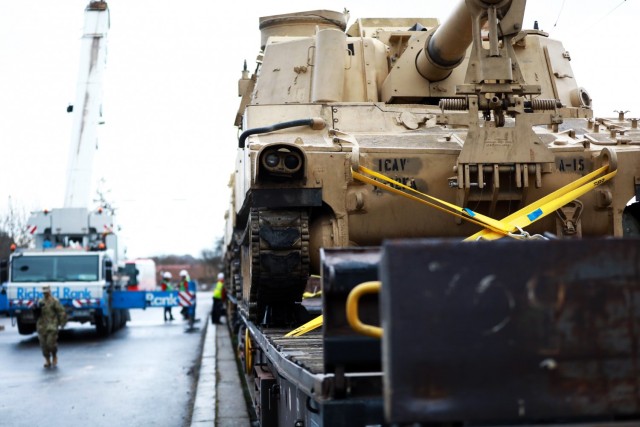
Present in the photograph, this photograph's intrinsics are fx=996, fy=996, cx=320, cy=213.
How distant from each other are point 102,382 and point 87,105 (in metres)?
15.5

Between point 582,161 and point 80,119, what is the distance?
21580 millimetres

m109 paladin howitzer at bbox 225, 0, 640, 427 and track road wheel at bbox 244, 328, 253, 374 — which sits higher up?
m109 paladin howitzer at bbox 225, 0, 640, 427

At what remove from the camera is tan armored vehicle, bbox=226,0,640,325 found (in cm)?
711

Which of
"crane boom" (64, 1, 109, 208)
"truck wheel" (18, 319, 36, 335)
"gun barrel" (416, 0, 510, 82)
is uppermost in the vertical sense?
"crane boom" (64, 1, 109, 208)

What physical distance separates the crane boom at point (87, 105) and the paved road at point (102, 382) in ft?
20.0

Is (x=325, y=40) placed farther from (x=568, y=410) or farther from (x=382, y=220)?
(x=568, y=410)

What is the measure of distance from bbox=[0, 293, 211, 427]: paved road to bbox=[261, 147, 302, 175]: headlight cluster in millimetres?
3618

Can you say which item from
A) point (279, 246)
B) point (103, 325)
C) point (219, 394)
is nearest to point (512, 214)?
point (279, 246)

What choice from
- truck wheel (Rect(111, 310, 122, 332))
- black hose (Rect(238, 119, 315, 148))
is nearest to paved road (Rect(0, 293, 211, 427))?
truck wheel (Rect(111, 310, 122, 332))

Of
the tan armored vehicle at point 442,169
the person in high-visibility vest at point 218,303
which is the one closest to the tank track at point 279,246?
the tan armored vehicle at point 442,169

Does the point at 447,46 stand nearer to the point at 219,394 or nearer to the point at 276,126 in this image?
the point at 276,126

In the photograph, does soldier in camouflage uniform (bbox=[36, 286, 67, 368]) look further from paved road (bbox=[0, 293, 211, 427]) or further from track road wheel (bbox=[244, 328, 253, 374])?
track road wheel (bbox=[244, 328, 253, 374])

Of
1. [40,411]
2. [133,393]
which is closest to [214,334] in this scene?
[133,393]

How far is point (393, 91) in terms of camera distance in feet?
29.0
